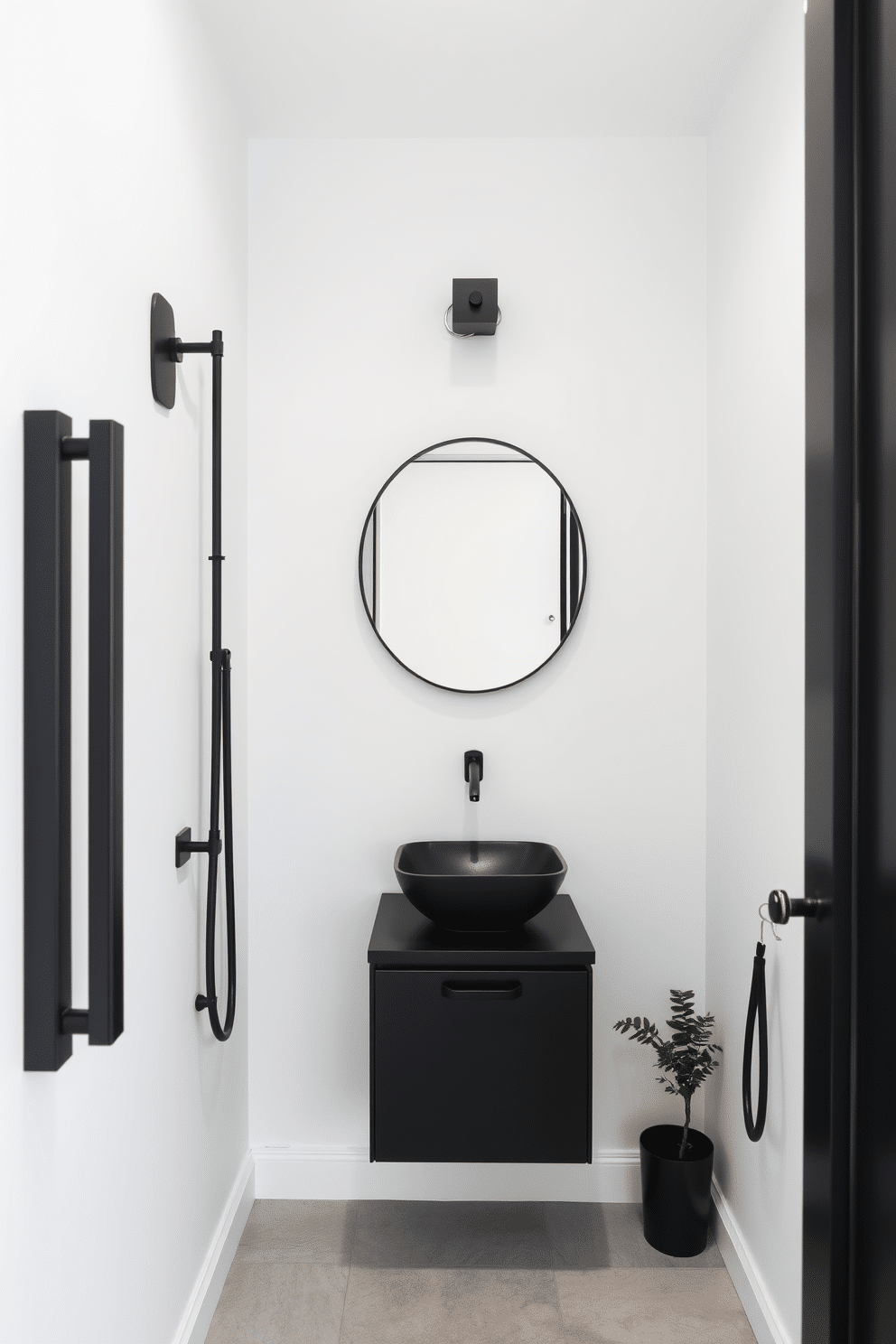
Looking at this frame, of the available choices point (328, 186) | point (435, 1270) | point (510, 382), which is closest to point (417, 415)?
point (510, 382)

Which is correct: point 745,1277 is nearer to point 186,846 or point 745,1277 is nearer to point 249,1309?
point 249,1309

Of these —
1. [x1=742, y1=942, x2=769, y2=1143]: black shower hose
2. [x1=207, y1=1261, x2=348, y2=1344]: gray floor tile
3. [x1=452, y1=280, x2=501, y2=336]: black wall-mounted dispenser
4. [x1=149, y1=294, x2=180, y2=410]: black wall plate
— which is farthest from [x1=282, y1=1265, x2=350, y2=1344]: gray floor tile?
[x1=452, y1=280, x2=501, y2=336]: black wall-mounted dispenser

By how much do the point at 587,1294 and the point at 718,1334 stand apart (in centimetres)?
27

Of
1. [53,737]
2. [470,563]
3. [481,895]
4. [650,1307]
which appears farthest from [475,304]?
[650,1307]

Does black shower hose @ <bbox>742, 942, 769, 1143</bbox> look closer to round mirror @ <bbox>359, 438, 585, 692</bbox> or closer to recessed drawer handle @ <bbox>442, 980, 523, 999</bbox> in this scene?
recessed drawer handle @ <bbox>442, 980, 523, 999</bbox>

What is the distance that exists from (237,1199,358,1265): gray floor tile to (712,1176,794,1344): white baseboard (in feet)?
2.75

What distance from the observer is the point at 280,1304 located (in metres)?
→ 1.94

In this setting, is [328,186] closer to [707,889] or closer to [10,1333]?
[707,889]

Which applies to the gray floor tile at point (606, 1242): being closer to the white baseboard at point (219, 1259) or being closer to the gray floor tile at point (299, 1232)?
the gray floor tile at point (299, 1232)

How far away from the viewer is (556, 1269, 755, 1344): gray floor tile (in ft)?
6.11

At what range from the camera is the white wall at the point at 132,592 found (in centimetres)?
105

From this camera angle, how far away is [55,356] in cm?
116

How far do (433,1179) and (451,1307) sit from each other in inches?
15.2

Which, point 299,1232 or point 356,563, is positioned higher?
point 356,563
